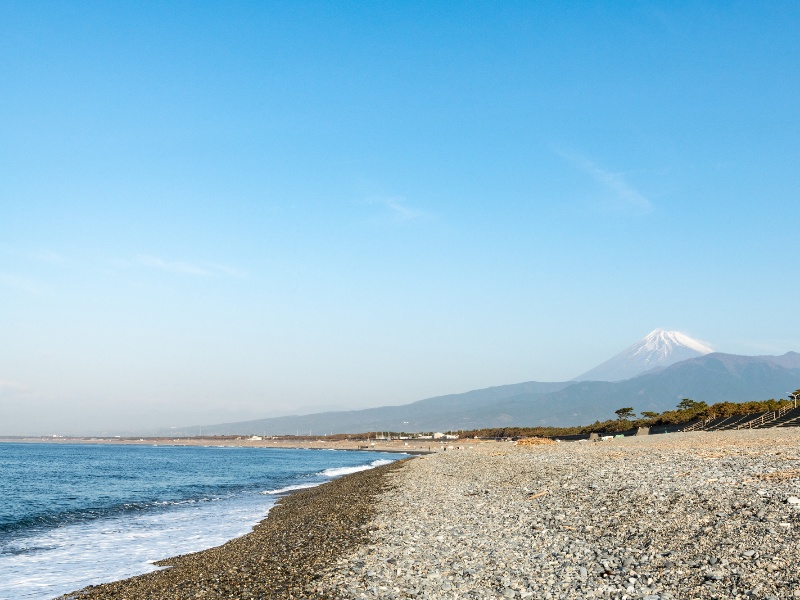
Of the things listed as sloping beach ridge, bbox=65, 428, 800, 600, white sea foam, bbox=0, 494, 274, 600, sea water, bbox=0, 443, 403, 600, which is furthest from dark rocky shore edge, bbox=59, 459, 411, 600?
sea water, bbox=0, 443, 403, 600

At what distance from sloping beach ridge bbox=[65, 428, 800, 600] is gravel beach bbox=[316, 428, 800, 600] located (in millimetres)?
39

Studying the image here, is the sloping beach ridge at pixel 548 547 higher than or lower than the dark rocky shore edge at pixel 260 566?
higher

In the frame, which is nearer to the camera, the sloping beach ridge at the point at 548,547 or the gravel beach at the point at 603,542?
the gravel beach at the point at 603,542

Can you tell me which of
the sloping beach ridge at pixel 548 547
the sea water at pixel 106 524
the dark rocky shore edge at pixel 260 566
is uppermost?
the sloping beach ridge at pixel 548 547

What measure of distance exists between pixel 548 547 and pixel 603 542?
116 centimetres

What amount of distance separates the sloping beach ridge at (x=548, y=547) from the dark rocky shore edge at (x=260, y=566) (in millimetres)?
59

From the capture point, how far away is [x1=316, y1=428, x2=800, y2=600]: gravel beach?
970 cm

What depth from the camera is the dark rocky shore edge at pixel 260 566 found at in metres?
12.4

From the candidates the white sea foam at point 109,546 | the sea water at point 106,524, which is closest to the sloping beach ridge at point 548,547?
the white sea foam at point 109,546

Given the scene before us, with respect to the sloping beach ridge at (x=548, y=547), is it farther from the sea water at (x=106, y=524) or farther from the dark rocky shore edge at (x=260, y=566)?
the sea water at (x=106, y=524)

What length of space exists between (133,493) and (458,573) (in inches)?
1433

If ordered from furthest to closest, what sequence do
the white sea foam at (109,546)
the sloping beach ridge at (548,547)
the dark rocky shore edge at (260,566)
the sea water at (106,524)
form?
the sea water at (106,524) < the white sea foam at (109,546) < the dark rocky shore edge at (260,566) < the sloping beach ridge at (548,547)

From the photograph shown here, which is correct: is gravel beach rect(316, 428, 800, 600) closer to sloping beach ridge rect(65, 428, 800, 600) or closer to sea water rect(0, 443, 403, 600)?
sloping beach ridge rect(65, 428, 800, 600)

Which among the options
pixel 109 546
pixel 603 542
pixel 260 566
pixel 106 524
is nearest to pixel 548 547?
pixel 603 542
